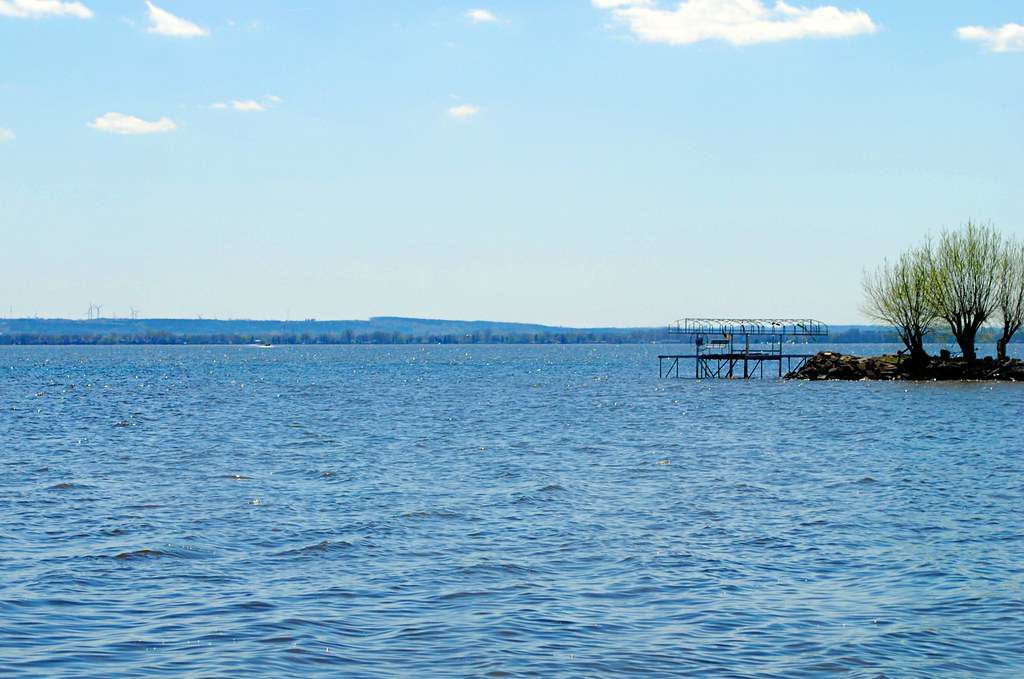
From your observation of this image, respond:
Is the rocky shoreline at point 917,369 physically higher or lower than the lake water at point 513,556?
higher

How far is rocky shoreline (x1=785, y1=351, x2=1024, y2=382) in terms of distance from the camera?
92.1m

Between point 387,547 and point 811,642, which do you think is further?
point 387,547

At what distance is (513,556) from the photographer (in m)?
20.3

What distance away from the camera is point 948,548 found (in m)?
21.1

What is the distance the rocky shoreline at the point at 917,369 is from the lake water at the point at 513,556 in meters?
50.7

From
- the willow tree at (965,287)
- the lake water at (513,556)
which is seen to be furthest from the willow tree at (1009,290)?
the lake water at (513,556)

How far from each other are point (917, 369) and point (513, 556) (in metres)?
82.1

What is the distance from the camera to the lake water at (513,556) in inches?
566

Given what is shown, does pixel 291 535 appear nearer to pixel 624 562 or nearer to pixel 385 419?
pixel 624 562

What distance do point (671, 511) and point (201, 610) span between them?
11.9m

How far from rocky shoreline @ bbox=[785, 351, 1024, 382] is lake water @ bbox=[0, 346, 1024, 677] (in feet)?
166

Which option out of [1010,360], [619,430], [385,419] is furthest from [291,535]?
[1010,360]

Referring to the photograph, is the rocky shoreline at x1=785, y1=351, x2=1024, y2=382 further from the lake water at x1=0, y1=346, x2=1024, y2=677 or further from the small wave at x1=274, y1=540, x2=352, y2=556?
the small wave at x1=274, y1=540, x2=352, y2=556

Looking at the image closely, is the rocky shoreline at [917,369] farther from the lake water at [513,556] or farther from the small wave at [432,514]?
the small wave at [432,514]
